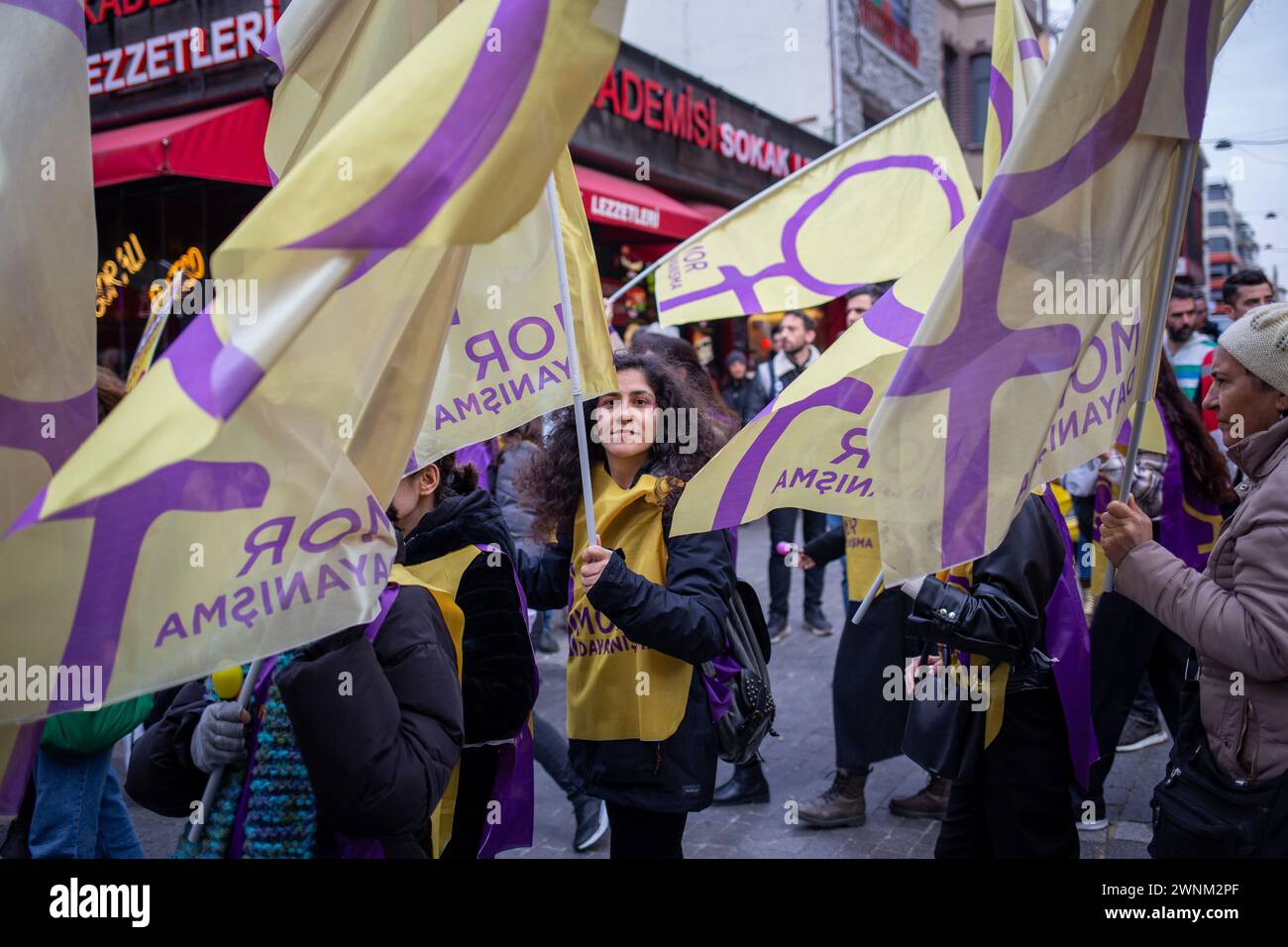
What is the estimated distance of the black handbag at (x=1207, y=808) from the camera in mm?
2268

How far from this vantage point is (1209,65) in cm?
217

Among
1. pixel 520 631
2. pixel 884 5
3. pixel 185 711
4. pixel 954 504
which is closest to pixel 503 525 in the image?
pixel 520 631

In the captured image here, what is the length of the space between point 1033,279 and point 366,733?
1.60m

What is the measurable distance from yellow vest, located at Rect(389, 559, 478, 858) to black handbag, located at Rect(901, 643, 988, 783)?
1454mm

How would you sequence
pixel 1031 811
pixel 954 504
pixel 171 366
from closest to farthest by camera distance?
pixel 171 366, pixel 954 504, pixel 1031 811

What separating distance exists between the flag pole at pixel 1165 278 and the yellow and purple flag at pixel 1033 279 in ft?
0.09

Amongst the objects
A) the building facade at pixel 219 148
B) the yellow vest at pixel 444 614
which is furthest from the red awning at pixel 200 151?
the yellow vest at pixel 444 614

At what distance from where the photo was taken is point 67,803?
311 centimetres

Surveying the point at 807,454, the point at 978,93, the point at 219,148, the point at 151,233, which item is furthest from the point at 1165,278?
the point at 978,93

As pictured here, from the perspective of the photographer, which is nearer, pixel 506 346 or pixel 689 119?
pixel 506 346

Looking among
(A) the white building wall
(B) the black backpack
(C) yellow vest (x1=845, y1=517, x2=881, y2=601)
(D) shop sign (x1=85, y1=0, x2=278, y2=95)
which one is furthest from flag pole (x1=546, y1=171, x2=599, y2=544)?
(A) the white building wall

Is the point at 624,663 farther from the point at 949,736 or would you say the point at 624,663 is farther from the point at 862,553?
the point at 862,553

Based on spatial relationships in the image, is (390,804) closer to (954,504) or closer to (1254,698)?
(954,504)
